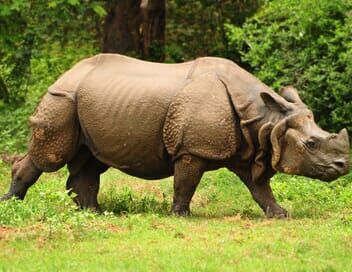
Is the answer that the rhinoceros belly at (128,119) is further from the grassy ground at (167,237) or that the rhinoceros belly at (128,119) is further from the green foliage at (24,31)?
the green foliage at (24,31)

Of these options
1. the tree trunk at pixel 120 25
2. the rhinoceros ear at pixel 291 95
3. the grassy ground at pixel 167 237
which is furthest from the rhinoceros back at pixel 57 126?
the tree trunk at pixel 120 25

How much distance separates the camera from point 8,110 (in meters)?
20.3

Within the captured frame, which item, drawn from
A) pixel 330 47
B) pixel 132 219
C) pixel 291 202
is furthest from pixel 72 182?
pixel 330 47

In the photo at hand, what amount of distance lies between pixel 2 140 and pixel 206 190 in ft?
17.6

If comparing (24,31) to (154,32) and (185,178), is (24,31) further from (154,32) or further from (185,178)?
(185,178)

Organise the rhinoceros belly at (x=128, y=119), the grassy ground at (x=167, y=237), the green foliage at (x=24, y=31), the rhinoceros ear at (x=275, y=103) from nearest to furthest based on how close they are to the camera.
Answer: the grassy ground at (x=167, y=237)
the rhinoceros ear at (x=275, y=103)
the rhinoceros belly at (x=128, y=119)
the green foliage at (x=24, y=31)

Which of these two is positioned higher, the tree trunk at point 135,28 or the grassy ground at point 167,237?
the grassy ground at point 167,237

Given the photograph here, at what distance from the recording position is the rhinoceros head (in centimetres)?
1076

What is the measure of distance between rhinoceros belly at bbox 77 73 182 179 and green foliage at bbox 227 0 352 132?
5.81 meters

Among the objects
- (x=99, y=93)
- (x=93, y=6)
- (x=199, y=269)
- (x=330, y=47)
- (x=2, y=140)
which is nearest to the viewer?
(x=199, y=269)

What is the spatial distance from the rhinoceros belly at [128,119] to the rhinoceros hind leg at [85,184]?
485mm

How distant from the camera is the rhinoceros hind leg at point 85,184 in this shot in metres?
11.8

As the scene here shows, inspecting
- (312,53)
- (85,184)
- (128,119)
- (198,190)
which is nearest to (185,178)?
(128,119)

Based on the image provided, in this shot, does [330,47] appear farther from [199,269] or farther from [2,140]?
[199,269]
